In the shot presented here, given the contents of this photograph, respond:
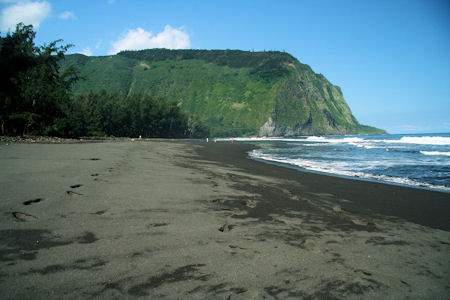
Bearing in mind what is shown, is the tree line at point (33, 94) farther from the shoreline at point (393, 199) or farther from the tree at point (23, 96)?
the shoreline at point (393, 199)

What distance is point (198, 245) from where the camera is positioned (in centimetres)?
342

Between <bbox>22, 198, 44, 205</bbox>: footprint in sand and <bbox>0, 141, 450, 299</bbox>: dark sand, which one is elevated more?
<bbox>22, 198, 44, 205</bbox>: footprint in sand

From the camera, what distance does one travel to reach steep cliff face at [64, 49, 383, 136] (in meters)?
158

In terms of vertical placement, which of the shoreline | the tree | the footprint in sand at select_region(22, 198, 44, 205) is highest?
the tree

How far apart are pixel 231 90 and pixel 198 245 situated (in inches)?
6867

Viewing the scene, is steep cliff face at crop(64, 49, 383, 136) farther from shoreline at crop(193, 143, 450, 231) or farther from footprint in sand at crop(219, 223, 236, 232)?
footprint in sand at crop(219, 223, 236, 232)

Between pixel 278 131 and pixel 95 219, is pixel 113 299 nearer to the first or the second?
pixel 95 219

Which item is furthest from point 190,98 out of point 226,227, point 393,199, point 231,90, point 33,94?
point 226,227

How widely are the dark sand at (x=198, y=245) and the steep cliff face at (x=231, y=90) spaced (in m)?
133

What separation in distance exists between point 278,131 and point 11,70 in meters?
137

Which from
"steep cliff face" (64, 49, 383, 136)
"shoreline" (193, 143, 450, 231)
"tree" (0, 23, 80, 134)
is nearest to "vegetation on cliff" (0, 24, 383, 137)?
"steep cliff face" (64, 49, 383, 136)

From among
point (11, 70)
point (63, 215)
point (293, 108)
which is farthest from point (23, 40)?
point (293, 108)

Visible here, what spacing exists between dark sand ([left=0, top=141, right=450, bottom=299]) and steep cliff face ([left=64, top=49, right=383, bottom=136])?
133 meters

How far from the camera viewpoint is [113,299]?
2230 mm
